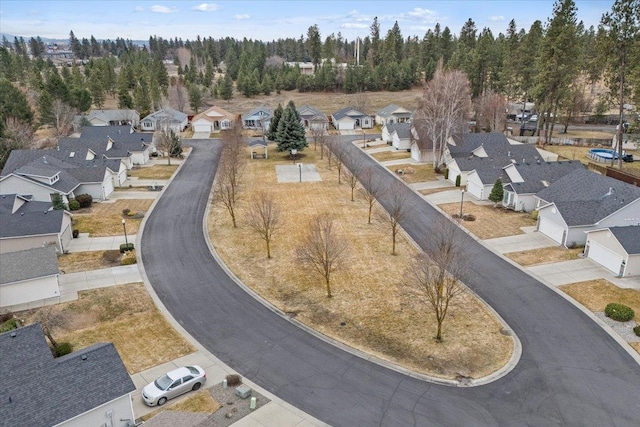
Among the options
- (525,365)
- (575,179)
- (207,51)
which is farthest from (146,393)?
(207,51)

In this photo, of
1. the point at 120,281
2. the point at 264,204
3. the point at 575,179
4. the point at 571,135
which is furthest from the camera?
the point at 571,135

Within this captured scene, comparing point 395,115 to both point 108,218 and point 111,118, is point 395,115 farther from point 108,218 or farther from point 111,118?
point 108,218

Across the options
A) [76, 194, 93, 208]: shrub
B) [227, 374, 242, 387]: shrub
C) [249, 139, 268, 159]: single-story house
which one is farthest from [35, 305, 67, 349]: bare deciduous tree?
[249, 139, 268, 159]: single-story house

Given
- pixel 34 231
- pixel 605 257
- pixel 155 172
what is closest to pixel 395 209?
pixel 605 257

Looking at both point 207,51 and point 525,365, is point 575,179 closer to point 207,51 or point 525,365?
point 525,365

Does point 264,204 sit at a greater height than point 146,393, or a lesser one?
greater

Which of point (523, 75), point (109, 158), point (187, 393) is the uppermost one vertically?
point (523, 75)

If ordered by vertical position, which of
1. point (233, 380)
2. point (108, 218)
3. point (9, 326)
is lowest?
point (233, 380)
